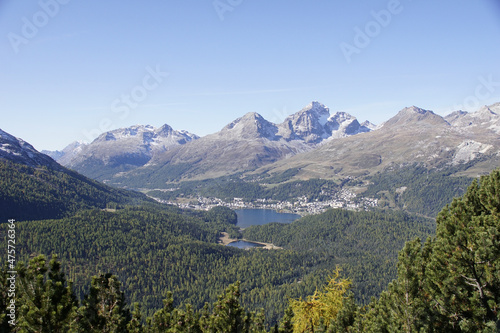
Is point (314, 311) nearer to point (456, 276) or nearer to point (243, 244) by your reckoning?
point (456, 276)

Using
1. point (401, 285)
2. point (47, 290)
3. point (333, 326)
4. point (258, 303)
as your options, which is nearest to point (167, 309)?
point (47, 290)

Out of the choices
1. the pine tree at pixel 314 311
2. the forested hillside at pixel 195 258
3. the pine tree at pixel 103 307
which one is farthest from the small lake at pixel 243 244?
the pine tree at pixel 103 307

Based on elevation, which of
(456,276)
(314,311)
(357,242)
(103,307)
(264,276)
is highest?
(456,276)

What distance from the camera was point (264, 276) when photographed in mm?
123188

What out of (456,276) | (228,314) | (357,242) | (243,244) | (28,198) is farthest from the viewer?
(243,244)

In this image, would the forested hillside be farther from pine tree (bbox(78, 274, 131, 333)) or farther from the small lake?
pine tree (bbox(78, 274, 131, 333))

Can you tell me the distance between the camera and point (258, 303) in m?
100

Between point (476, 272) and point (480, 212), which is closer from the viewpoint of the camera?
point (476, 272)

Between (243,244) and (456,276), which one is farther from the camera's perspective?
(243,244)

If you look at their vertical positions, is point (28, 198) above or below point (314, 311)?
above

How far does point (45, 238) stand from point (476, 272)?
142250mm

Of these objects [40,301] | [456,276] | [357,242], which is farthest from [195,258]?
[456,276]

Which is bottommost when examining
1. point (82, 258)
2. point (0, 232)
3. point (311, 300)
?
point (82, 258)

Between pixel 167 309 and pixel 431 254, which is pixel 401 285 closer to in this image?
pixel 431 254
